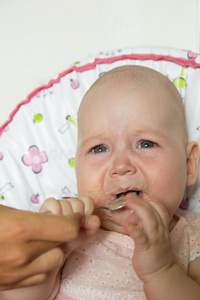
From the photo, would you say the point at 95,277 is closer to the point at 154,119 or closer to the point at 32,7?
the point at 154,119

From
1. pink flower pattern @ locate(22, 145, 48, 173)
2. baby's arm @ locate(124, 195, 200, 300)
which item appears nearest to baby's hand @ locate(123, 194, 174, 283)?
baby's arm @ locate(124, 195, 200, 300)

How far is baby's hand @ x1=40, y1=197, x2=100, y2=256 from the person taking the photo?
0.59 m

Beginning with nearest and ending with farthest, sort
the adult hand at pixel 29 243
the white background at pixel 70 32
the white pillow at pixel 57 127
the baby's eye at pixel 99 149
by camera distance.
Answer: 1. the adult hand at pixel 29 243
2. the baby's eye at pixel 99 149
3. the white pillow at pixel 57 127
4. the white background at pixel 70 32

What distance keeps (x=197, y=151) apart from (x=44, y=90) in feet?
1.76

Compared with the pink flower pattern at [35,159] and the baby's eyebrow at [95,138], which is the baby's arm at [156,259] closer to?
the baby's eyebrow at [95,138]

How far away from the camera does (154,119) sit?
2.56 feet

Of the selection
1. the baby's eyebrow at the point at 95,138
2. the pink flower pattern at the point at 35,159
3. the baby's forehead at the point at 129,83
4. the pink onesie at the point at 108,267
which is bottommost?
the pink onesie at the point at 108,267

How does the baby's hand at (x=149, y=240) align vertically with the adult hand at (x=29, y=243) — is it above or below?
below

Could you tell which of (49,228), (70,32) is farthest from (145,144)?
(70,32)

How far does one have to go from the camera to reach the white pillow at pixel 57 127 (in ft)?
3.48

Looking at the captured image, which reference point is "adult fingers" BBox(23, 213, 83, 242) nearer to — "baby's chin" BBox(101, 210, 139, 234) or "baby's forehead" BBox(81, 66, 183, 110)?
"baby's chin" BBox(101, 210, 139, 234)

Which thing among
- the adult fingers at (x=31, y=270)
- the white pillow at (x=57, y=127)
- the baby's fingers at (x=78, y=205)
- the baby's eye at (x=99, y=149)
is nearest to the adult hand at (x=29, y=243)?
the adult fingers at (x=31, y=270)

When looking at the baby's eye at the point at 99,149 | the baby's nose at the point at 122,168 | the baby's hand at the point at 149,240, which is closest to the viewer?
the baby's hand at the point at 149,240

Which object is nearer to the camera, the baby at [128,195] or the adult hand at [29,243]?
the adult hand at [29,243]
